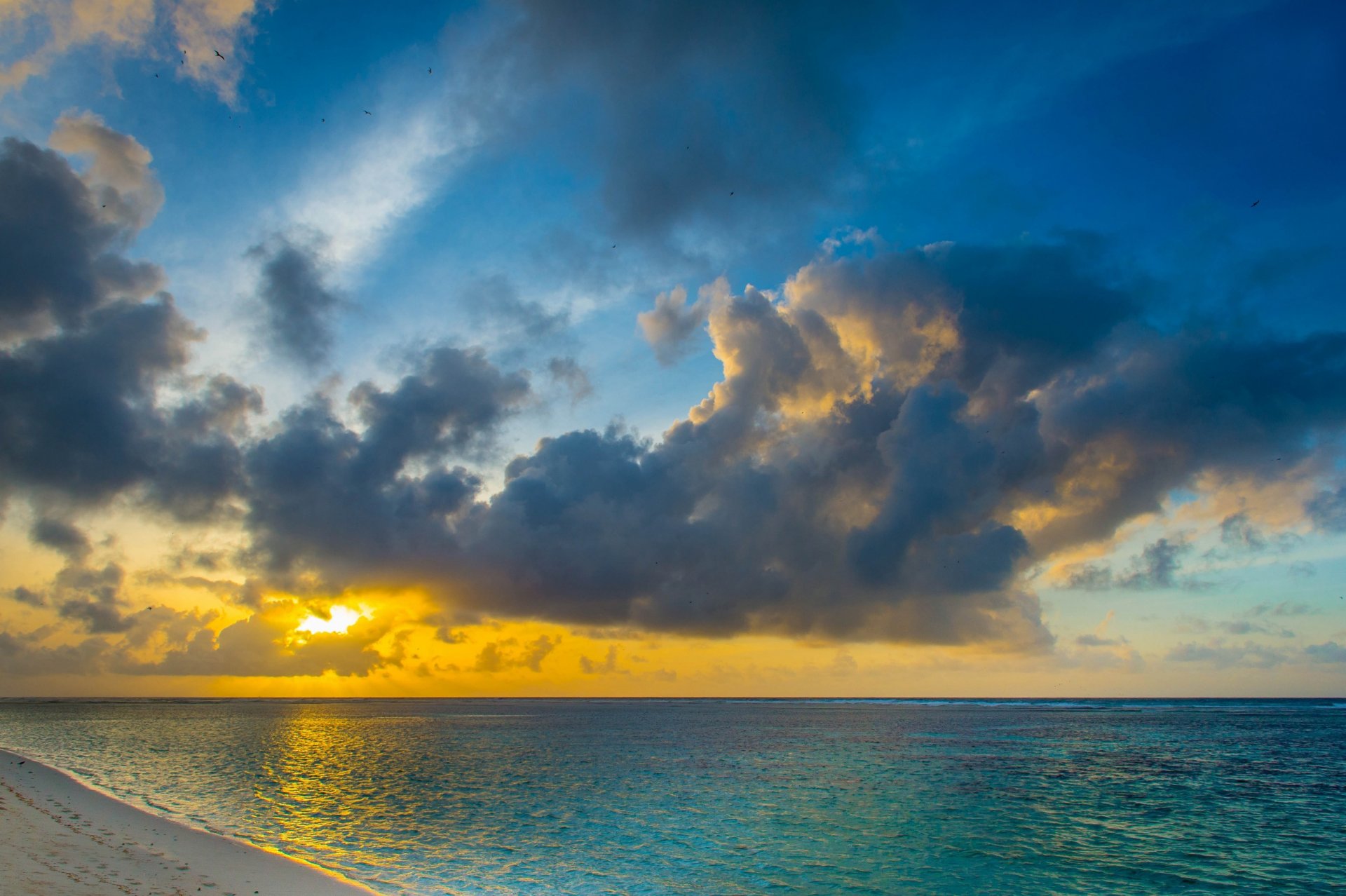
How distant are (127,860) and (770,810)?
102 feet

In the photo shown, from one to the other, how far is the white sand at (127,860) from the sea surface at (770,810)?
259cm

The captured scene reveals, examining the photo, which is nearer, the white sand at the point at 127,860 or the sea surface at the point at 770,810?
the white sand at the point at 127,860

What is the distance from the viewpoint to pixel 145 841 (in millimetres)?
27922

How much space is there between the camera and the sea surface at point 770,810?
2858 cm

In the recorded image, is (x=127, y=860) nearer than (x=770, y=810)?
Yes

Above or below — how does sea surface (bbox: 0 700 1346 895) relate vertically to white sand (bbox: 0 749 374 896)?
below

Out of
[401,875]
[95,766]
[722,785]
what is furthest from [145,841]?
[95,766]

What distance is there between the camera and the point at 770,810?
138ft

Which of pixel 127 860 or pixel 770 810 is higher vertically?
pixel 127 860

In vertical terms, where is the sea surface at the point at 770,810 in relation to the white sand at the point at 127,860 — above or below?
below

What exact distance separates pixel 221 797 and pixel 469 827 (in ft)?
64.8

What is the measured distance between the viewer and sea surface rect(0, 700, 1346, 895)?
28.6 meters

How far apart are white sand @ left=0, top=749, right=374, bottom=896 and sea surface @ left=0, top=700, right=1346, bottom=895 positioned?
259 centimetres

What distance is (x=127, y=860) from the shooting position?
24.1m
